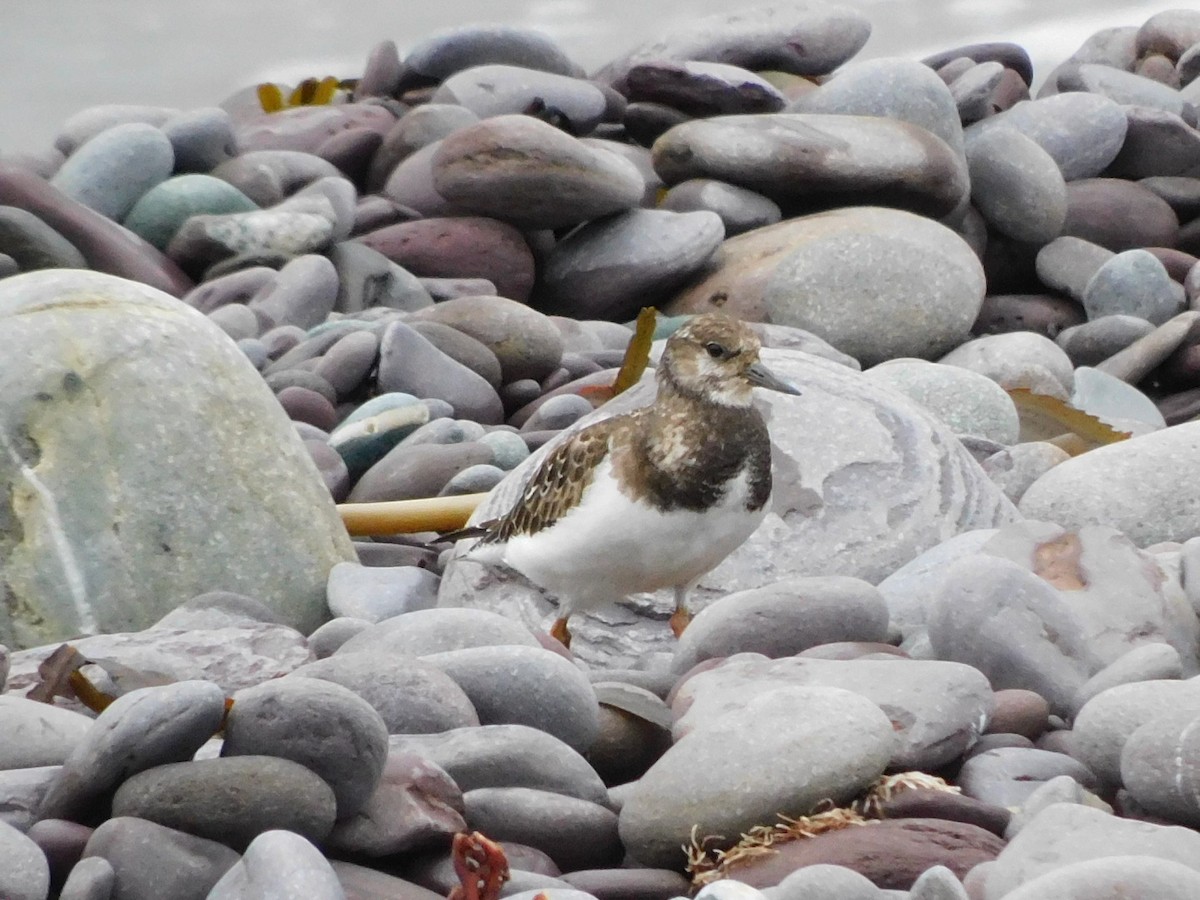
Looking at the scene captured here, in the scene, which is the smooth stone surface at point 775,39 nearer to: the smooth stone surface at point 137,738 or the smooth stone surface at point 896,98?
the smooth stone surface at point 896,98

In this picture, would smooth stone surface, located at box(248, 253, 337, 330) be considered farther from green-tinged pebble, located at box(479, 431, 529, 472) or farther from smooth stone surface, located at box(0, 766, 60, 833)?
smooth stone surface, located at box(0, 766, 60, 833)

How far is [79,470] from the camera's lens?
15.1 feet

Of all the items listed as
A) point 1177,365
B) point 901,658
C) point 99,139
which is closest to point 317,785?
point 901,658

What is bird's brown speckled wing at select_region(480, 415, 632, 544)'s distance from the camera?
4.44 m

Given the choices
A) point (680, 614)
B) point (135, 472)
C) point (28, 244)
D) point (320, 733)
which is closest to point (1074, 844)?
point (320, 733)

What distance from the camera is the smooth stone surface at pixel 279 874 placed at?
229 cm

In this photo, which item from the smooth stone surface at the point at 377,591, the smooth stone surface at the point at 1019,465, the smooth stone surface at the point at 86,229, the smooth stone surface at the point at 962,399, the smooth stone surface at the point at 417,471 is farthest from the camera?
the smooth stone surface at the point at 86,229

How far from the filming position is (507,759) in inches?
112

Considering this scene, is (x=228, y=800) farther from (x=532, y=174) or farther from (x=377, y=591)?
(x=532, y=174)

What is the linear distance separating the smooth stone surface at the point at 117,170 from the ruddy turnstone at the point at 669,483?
5005 millimetres

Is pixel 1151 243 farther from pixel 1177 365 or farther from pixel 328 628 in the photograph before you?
pixel 328 628

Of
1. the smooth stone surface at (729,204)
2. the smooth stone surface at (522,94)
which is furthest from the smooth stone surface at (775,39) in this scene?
the smooth stone surface at (729,204)

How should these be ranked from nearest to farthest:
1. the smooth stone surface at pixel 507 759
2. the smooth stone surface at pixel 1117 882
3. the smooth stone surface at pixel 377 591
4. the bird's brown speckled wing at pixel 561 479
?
the smooth stone surface at pixel 1117 882, the smooth stone surface at pixel 507 759, the bird's brown speckled wing at pixel 561 479, the smooth stone surface at pixel 377 591

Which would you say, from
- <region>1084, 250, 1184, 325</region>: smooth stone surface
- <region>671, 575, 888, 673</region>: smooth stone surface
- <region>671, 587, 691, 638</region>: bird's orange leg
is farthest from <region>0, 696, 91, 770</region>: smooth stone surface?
<region>1084, 250, 1184, 325</region>: smooth stone surface
